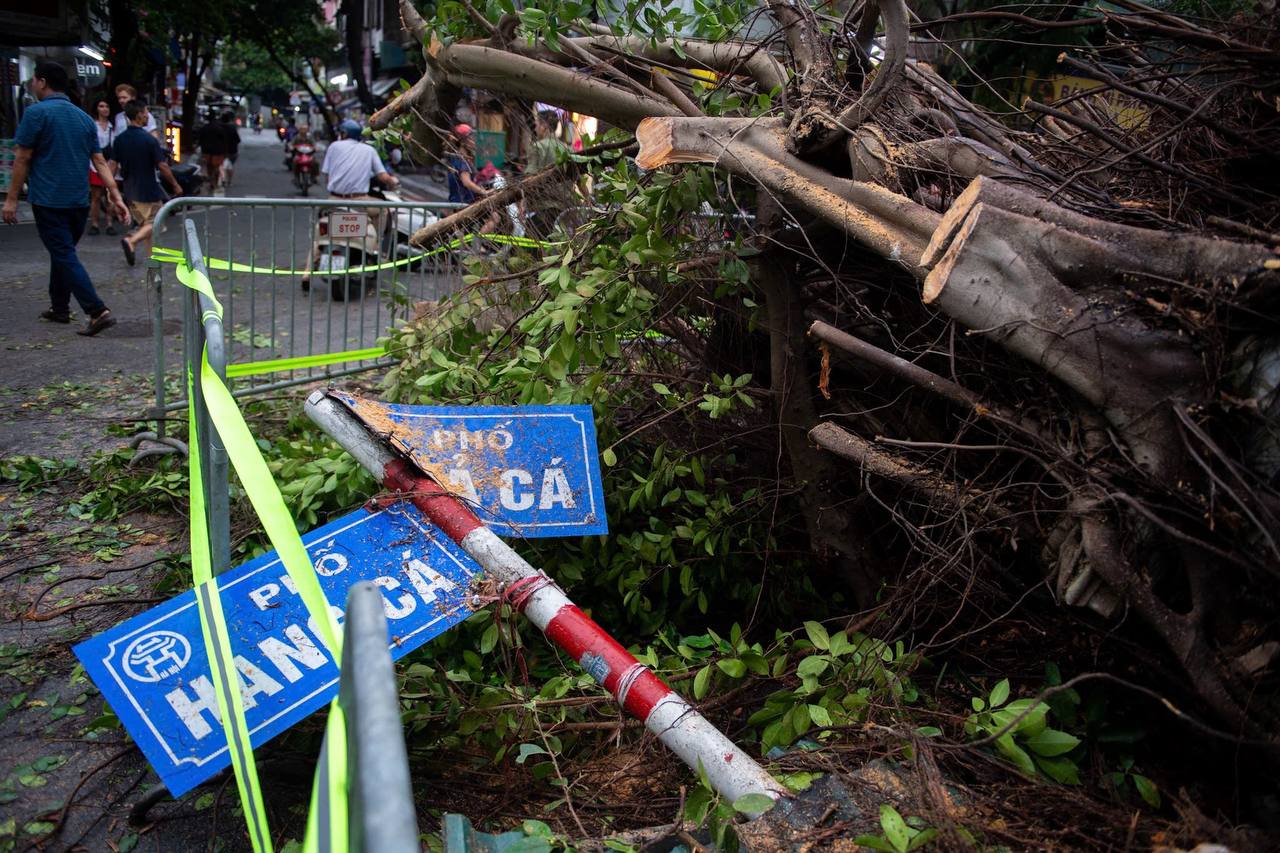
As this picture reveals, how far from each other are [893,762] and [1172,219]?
1651 mm

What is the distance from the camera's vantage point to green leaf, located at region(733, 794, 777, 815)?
2213 millimetres

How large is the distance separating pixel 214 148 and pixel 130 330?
1562 centimetres

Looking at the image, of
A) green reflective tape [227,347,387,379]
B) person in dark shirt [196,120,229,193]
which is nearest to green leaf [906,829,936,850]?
green reflective tape [227,347,387,379]

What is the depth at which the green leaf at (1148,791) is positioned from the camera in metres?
2.39

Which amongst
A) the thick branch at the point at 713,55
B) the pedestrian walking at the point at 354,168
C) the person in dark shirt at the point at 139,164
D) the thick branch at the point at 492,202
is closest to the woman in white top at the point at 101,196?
the person in dark shirt at the point at 139,164

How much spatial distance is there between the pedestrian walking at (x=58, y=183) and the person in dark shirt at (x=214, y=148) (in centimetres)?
1472

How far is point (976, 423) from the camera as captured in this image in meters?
2.89

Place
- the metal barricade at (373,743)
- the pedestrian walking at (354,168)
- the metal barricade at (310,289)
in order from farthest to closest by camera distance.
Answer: the pedestrian walking at (354,168) → the metal barricade at (310,289) → the metal barricade at (373,743)

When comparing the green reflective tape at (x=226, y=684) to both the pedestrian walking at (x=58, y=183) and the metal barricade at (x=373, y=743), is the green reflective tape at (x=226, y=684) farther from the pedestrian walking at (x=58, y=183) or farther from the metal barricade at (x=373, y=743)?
the pedestrian walking at (x=58, y=183)

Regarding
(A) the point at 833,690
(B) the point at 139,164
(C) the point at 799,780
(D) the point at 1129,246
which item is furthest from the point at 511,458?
(B) the point at 139,164

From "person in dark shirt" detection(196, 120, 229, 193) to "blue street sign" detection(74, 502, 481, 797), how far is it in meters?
22.1

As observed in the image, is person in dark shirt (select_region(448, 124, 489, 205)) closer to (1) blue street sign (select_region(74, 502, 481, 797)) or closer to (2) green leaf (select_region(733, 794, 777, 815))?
(1) blue street sign (select_region(74, 502, 481, 797))

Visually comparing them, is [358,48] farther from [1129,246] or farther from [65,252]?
[1129,246]

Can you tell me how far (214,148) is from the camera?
22109 millimetres
